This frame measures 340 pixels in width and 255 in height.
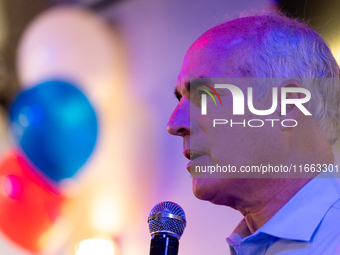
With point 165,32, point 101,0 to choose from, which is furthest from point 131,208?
point 101,0

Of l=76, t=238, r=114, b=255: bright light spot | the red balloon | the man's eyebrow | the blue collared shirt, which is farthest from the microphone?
the red balloon

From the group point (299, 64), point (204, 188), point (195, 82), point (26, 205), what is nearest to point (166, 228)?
point (204, 188)

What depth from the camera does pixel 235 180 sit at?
87 centimetres

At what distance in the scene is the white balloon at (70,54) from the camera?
6.57ft

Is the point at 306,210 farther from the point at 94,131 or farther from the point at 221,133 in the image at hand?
the point at 94,131

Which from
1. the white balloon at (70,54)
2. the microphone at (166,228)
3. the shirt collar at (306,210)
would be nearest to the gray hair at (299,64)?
the shirt collar at (306,210)

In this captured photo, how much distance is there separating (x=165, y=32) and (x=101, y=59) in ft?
1.28

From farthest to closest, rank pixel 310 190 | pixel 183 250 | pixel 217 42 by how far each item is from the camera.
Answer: pixel 183 250, pixel 217 42, pixel 310 190

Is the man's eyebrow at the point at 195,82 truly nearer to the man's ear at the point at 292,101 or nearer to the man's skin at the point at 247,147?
the man's skin at the point at 247,147

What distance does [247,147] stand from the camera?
878 mm

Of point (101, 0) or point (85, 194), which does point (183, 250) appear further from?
point (101, 0)

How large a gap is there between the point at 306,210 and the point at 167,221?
0.98 feet

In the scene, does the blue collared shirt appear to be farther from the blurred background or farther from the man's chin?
the blurred background

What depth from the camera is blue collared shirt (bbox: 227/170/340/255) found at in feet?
2.38
